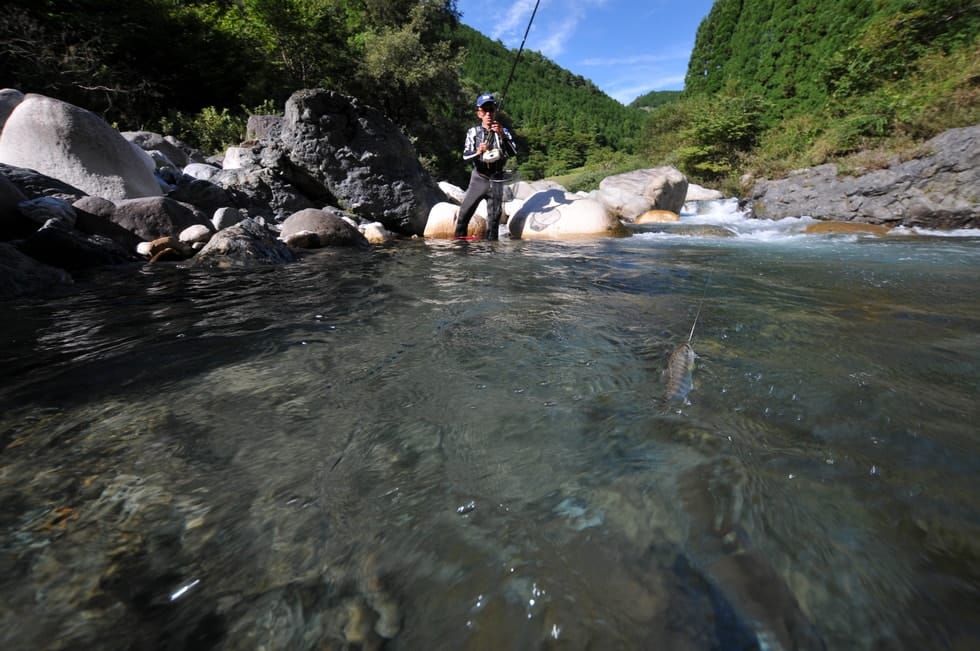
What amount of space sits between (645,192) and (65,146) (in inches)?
525

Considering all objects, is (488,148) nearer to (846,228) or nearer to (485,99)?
(485,99)

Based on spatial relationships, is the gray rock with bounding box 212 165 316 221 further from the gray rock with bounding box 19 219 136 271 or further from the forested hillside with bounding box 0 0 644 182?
the forested hillside with bounding box 0 0 644 182

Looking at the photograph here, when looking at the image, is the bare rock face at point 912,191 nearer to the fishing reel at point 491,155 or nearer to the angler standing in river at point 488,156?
the angler standing in river at point 488,156

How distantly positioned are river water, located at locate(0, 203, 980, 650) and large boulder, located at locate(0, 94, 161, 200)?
5.00 m

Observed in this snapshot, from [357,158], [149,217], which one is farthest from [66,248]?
[357,158]

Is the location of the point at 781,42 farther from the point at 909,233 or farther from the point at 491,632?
the point at 491,632

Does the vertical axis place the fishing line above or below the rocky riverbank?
below

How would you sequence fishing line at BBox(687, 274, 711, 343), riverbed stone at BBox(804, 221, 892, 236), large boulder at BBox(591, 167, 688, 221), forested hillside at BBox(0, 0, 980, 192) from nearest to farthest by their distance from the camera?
1. fishing line at BBox(687, 274, 711, 343)
2. riverbed stone at BBox(804, 221, 892, 236)
3. forested hillside at BBox(0, 0, 980, 192)
4. large boulder at BBox(591, 167, 688, 221)

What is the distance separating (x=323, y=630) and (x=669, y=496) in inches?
34.3

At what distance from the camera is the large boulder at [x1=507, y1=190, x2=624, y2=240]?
8195 mm

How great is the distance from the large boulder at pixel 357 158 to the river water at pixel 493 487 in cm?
694

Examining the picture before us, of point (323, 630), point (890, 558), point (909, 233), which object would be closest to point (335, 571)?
point (323, 630)

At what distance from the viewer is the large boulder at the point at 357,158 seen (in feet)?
27.4

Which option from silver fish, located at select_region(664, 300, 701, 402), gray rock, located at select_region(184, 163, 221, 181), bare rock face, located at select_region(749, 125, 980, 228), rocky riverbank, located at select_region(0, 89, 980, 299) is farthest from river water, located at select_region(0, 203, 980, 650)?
bare rock face, located at select_region(749, 125, 980, 228)
